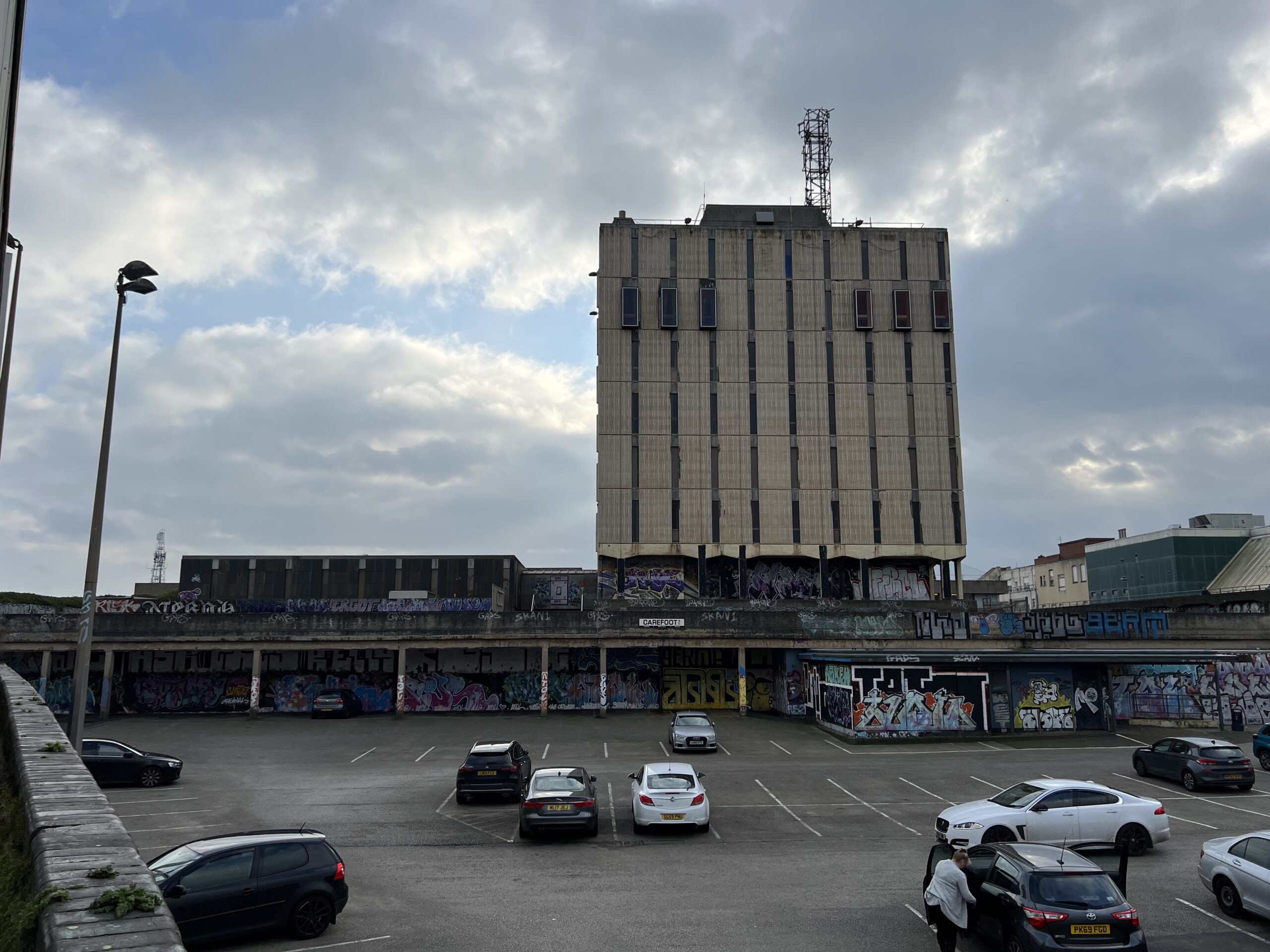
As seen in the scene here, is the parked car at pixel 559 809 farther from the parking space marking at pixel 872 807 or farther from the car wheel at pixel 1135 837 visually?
the car wheel at pixel 1135 837

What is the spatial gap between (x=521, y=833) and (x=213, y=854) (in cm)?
775

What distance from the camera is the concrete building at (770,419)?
65.6 m

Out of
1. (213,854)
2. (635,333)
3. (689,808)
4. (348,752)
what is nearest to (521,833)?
(689,808)

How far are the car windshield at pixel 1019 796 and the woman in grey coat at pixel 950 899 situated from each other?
21.2ft

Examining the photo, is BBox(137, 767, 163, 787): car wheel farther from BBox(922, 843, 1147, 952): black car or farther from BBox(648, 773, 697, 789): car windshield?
BBox(922, 843, 1147, 952): black car

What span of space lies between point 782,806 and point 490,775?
764cm

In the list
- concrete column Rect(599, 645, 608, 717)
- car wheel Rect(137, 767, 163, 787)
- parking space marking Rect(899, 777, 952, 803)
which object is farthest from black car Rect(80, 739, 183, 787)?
parking space marking Rect(899, 777, 952, 803)

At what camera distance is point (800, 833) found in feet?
65.3

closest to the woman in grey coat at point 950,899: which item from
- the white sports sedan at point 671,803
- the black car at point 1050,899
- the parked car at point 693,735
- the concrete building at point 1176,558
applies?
the black car at point 1050,899

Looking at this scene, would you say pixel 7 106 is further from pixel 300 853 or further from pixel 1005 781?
pixel 1005 781

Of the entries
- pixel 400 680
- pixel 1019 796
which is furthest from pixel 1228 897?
pixel 400 680

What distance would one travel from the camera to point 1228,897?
13531mm

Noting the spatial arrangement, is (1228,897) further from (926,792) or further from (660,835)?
(926,792)

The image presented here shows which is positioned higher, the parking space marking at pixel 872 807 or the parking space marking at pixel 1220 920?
the parking space marking at pixel 1220 920
